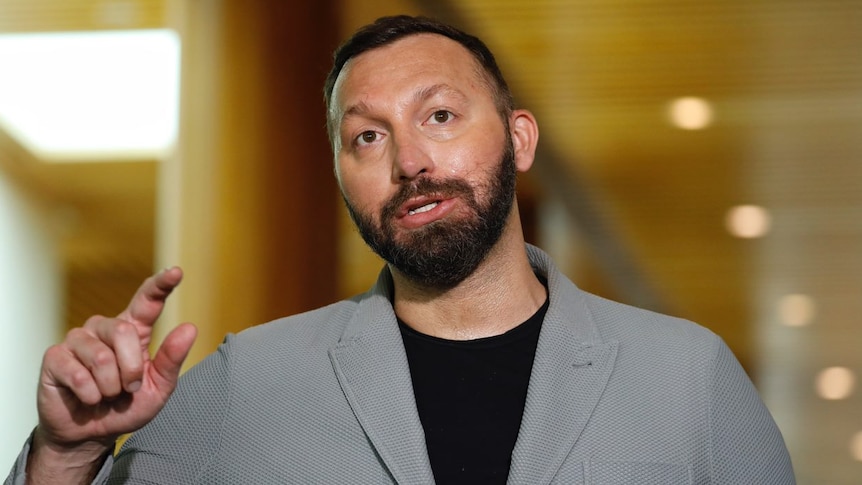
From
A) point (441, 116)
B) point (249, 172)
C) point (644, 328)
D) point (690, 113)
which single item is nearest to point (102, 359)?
point (441, 116)

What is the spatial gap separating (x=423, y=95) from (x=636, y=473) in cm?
63

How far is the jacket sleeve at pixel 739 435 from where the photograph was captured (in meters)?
1.55

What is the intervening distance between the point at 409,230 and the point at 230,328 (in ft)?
5.31

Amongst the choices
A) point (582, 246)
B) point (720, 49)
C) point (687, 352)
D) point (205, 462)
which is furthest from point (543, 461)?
point (720, 49)

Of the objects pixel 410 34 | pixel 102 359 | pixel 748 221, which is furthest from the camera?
pixel 748 221

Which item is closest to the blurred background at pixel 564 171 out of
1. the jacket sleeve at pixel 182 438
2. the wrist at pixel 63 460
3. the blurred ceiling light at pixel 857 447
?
the blurred ceiling light at pixel 857 447

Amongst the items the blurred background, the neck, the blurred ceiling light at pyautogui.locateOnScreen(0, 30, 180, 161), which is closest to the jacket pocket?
the neck

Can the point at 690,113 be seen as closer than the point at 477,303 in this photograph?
No

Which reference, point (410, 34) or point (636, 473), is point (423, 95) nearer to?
point (410, 34)

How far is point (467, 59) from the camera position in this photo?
1844 mm

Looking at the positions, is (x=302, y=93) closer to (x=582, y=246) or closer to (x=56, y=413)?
(x=582, y=246)

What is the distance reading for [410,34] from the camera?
184 cm

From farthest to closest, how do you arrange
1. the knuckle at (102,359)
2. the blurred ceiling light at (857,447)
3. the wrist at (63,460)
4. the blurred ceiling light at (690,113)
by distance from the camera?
1. the blurred ceiling light at (690,113)
2. the blurred ceiling light at (857,447)
3. the wrist at (63,460)
4. the knuckle at (102,359)

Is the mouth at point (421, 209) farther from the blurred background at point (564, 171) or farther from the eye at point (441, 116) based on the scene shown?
the blurred background at point (564, 171)
